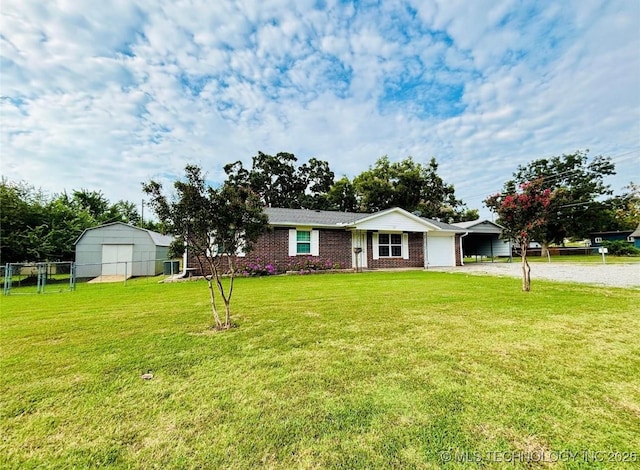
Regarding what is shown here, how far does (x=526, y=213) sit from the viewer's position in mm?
8047

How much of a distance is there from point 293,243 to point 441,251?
10.4 metres

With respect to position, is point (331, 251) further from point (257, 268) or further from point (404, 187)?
point (404, 187)

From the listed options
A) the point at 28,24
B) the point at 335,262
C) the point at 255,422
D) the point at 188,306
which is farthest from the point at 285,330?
the point at 335,262

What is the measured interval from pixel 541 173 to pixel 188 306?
39.7 meters

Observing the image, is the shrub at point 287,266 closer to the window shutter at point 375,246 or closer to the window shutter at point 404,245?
the window shutter at point 375,246

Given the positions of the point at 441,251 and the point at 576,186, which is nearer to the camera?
the point at 441,251

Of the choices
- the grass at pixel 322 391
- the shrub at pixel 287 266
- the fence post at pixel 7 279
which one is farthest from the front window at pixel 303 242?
the fence post at pixel 7 279

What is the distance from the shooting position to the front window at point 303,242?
1509cm

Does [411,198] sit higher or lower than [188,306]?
higher

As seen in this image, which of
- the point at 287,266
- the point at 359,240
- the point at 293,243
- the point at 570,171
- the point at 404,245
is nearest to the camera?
the point at 287,266

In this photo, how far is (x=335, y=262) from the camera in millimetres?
15695

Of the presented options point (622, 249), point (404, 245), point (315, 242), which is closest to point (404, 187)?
point (404, 245)

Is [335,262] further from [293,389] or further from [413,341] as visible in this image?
[293,389]

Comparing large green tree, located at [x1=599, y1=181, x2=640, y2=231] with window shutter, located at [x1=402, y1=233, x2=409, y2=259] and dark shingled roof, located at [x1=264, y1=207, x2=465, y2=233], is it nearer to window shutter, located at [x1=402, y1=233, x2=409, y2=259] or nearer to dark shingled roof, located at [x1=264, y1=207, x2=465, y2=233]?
window shutter, located at [x1=402, y1=233, x2=409, y2=259]
